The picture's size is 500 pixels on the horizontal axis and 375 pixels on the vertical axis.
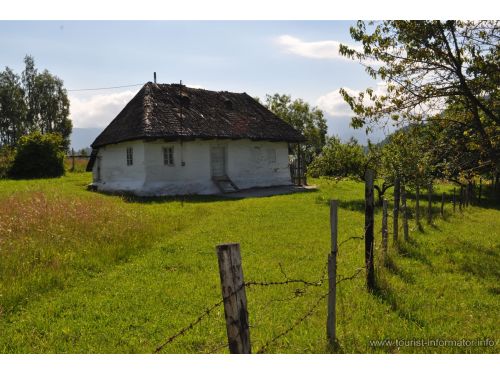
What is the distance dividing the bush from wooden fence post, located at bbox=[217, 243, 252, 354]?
29699 mm

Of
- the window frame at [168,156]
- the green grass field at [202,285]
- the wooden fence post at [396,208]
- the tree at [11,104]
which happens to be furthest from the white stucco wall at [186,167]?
the tree at [11,104]

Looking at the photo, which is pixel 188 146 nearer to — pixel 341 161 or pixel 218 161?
pixel 218 161

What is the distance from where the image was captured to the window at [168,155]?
21.3 m

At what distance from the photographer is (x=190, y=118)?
22.1 m

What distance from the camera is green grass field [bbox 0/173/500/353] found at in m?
4.84

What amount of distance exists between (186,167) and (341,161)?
7746 millimetres

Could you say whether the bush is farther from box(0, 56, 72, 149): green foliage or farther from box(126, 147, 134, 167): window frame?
box(0, 56, 72, 149): green foliage

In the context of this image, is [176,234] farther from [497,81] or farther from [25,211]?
[497,81]

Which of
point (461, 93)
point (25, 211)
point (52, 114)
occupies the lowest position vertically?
point (25, 211)

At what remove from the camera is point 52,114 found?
175 feet

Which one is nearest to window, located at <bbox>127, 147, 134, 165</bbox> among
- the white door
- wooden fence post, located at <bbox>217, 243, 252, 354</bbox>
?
the white door

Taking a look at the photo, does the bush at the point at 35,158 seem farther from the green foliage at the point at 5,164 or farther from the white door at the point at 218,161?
the white door at the point at 218,161

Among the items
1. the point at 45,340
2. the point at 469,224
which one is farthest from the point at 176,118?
the point at 45,340

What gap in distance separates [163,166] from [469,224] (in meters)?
13.8
